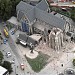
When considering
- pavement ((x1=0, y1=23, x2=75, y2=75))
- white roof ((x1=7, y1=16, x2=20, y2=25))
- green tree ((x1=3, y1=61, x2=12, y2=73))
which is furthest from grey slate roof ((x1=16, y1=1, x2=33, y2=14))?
green tree ((x1=3, y1=61, x2=12, y2=73))

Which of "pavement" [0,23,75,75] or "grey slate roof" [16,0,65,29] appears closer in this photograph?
"pavement" [0,23,75,75]

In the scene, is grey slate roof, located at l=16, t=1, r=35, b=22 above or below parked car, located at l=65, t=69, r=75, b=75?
above

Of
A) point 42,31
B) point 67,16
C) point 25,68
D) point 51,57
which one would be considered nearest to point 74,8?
point 67,16

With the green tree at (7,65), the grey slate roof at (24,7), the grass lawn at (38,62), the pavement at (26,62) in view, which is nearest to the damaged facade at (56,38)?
the pavement at (26,62)

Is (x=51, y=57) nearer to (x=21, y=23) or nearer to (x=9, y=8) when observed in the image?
(x=21, y=23)

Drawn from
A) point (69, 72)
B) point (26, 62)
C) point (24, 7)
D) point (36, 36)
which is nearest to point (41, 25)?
point (36, 36)

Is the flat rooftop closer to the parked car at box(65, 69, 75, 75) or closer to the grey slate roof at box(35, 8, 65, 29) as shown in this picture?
the grey slate roof at box(35, 8, 65, 29)

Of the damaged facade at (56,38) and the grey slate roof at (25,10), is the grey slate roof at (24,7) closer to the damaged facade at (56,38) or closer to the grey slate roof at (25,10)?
the grey slate roof at (25,10)

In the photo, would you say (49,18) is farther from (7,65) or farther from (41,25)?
(7,65)
